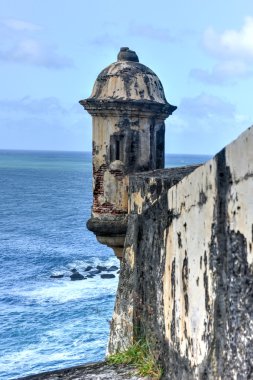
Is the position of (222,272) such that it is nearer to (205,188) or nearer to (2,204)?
(205,188)

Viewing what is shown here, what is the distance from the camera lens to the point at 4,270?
33688mm

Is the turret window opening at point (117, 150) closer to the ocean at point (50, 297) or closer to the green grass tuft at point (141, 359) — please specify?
the green grass tuft at point (141, 359)

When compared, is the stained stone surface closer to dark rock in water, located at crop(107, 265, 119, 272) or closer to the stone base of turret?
the stone base of turret

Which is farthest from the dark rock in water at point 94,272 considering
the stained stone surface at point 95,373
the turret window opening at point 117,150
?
the stained stone surface at point 95,373

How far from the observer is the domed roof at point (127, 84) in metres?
8.77

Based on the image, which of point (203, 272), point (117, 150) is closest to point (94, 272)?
point (117, 150)

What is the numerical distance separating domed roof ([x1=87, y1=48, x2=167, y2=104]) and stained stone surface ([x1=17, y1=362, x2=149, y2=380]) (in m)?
5.39

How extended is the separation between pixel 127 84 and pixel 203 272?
6068mm

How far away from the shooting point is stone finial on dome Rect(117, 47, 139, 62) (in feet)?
30.3

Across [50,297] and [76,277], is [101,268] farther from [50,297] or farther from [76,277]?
[50,297]

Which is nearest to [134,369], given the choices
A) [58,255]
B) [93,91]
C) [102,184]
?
[102,184]

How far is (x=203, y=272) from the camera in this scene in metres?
3.17

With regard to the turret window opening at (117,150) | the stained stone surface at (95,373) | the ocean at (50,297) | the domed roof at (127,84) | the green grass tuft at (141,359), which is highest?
the domed roof at (127,84)

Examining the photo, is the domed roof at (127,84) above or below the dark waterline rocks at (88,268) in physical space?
above
